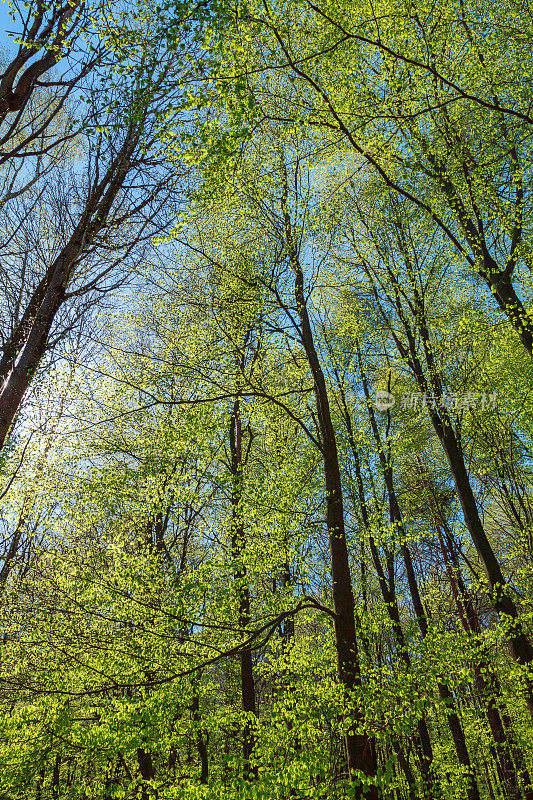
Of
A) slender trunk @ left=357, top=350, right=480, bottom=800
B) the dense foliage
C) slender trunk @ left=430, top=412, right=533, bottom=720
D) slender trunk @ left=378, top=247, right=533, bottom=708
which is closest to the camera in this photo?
the dense foliage

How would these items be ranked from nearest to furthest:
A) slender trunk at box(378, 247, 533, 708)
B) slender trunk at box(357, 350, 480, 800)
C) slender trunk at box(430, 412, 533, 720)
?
1. slender trunk at box(430, 412, 533, 720)
2. slender trunk at box(378, 247, 533, 708)
3. slender trunk at box(357, 350, 480, 800)

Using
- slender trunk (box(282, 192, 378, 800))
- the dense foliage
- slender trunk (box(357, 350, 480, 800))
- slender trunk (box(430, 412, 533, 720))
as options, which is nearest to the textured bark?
the dense foliage

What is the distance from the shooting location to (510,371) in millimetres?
9992

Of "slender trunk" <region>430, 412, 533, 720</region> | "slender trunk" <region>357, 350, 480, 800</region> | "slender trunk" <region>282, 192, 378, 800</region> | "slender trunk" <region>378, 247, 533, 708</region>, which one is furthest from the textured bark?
"slender trunk" <region>430, 412, 533, 720</region>

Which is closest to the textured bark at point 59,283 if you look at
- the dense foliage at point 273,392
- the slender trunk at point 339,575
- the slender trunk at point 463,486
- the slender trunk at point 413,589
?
the dense foliage at point 273,392

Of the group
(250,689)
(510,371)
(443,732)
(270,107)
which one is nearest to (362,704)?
(250,689)

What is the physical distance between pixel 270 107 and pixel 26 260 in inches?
213

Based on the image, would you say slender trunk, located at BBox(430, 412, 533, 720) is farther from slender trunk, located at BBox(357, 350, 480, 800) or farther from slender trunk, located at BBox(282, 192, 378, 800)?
slender trunk, located at BBox(282, 192, 378, 800)

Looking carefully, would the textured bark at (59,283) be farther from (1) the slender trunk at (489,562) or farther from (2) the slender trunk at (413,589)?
(1) the slender trunk at (489,562)

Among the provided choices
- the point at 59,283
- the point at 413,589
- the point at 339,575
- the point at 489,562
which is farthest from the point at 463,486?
the point at 59,283

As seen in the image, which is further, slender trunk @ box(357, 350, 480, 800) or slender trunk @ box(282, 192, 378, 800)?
slender trunk @ box(357, 350, 480, 800)

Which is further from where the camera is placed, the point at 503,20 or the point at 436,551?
the point at 436,551

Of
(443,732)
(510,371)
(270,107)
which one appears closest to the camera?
(270,107)

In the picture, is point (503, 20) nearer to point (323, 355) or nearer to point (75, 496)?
point (323, 355)
